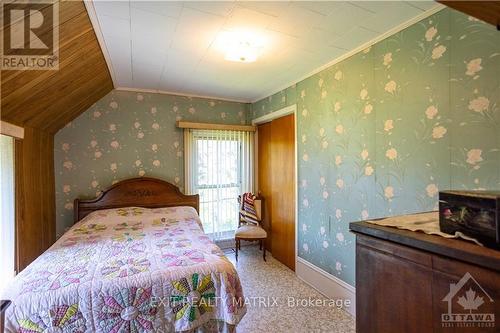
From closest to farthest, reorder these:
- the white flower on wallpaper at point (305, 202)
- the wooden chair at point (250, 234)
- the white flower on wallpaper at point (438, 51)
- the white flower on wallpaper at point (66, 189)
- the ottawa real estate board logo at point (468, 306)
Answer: the ottawa real estate board logo at point (468, 306) < the white flower on wallpaper at point (438, 51) < the white flower on wallpaper at point (305, 202) < the white flower on wallpaper at point (66, 189) < the wooden chair at point (250, 234)

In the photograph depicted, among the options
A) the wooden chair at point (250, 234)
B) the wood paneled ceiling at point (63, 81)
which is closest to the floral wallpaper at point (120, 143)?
the wood paneled ceiling at point (63, 81)

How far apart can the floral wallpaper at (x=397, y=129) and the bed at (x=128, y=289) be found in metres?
1.28

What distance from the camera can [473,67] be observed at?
1.48 meters

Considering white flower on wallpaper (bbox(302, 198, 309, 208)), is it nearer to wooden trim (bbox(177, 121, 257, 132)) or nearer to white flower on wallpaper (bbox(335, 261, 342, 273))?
white flower on wallpaper (bbox(335, 261, 342, 273))

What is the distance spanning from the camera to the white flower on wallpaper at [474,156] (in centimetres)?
146

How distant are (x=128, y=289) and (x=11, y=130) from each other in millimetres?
1648

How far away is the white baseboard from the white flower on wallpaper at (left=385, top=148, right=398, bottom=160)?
123 cm

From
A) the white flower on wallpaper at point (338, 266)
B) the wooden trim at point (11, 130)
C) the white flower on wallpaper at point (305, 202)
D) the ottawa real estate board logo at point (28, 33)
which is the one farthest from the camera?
the white flower on wallpaper at point (305, 202)

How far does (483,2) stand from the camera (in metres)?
0.79

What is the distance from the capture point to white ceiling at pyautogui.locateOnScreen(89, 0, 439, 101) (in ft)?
5.36

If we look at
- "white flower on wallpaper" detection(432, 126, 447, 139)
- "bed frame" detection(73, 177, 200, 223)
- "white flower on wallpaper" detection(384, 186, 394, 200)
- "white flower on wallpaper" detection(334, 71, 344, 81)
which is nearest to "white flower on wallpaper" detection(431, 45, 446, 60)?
"white flower on wallpaper" detection(432, 126, 447, 139)

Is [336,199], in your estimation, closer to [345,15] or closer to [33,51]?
[345,15]

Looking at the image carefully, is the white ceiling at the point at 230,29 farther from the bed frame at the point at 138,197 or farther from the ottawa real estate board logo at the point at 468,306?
the ottawa real estate board logo at the point at 468,306

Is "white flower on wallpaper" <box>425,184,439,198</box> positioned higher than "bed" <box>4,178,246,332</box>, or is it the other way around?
"white flower on wallpaper" <box>425,184,439,198</box>
